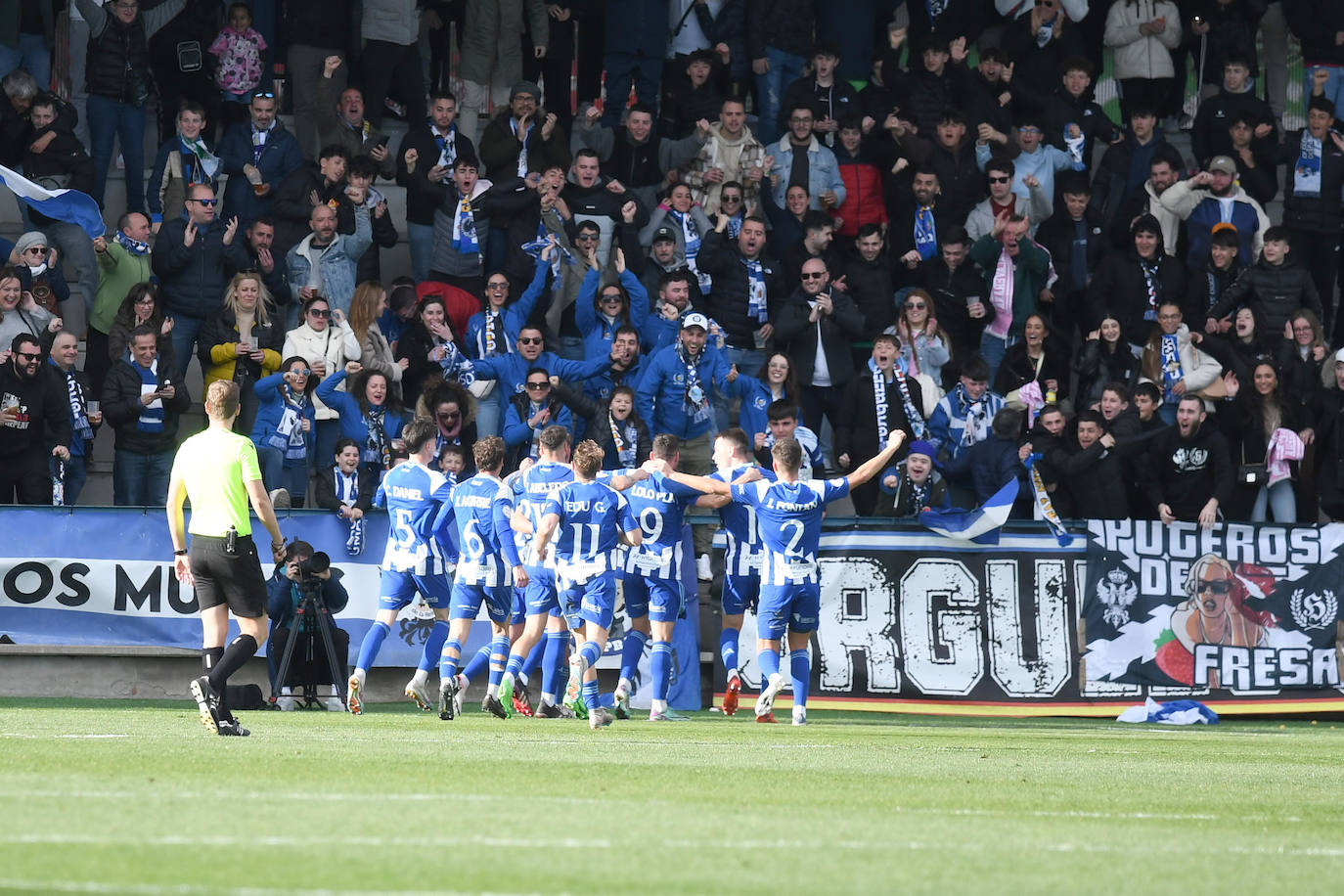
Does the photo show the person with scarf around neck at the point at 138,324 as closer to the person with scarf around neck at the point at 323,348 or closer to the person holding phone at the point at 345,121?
the person with scarf around neck at the point at 323,348

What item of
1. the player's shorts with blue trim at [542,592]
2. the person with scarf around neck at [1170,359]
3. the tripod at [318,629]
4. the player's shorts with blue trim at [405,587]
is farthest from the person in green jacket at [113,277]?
the person with scarf around neck at [1170,359]

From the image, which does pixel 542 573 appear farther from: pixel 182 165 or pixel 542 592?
pixel 182 165

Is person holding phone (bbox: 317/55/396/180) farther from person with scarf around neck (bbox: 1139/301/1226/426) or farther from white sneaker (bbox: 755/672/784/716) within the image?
person with scarf around neck (bbox: 1139/301/1226/426)

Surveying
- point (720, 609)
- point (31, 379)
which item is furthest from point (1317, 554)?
point (31, 379)

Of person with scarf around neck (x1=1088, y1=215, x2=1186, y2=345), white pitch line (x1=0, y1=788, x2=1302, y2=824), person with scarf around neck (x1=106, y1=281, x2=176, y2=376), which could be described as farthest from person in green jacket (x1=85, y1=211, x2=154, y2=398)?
white pitch line (x1=0, y1=788, x2=1302, y2=824)

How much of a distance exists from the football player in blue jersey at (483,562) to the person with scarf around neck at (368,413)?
8.60 feet

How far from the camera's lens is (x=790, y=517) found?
14578 mm

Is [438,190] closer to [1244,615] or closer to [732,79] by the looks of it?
[732,79]

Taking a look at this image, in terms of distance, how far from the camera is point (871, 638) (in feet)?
56.9

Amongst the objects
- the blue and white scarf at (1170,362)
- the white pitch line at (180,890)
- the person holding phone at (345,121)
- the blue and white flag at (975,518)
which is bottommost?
the white pitch line at (180,890)

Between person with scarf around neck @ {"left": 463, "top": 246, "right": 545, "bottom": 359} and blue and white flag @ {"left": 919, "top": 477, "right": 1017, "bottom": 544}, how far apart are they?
169 inches

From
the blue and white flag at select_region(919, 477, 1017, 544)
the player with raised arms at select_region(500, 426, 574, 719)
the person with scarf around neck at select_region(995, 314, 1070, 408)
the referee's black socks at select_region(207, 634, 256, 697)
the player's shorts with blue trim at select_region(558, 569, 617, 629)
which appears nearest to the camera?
the referee's black socks at select_region(207, 634, 256, 697)

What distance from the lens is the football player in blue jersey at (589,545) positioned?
46.5ft

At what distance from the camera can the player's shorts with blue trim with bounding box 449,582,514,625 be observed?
49.3 ft
